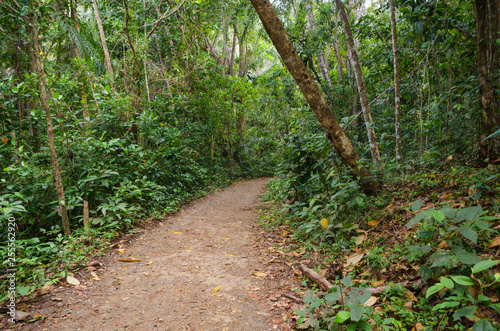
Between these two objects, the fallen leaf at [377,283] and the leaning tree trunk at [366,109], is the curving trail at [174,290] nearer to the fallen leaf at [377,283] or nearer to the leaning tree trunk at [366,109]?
the fallen leaf at [377,283]

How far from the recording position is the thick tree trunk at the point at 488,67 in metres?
3.57

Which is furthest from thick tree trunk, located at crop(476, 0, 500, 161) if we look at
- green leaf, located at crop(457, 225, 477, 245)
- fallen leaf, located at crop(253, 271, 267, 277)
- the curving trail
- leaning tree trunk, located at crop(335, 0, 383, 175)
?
the curving trail

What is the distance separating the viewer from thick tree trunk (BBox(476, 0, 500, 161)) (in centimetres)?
357

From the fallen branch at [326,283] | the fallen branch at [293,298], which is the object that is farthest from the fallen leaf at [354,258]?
the fallen branch at [293,298]

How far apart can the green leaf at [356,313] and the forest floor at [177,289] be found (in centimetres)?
72

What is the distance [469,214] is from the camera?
2.07m

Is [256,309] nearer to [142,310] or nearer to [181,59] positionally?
[142,310]

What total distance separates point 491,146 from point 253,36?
46.8 feet

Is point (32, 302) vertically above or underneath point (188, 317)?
above

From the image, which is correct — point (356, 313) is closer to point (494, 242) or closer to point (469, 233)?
point (469, 233)

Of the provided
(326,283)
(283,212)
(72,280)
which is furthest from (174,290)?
(283,212)

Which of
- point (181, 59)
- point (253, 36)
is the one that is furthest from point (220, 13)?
point (253, 36)

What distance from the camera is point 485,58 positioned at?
3680 mm

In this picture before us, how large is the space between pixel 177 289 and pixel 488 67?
492 cm
